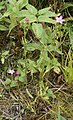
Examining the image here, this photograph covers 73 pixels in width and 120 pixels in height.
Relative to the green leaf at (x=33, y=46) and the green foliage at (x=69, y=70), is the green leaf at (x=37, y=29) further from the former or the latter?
the green foliage at (x=69, y=70)

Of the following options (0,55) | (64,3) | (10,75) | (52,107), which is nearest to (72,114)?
(52,107)

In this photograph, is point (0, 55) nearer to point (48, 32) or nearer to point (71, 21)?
point (48, 32)

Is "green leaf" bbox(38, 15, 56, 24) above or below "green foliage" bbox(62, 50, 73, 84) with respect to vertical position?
above

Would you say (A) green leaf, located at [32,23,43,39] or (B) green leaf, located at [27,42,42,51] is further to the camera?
(B) green leaf, located at [27,42,42,51]

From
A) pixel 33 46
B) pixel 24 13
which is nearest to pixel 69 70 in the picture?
pixel 33 46

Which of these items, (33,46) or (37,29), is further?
(33,46)

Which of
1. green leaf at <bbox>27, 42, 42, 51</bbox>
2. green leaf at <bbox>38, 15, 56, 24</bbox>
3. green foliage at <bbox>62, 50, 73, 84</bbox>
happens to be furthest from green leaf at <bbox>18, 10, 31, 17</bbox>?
green foliage at <bbox>62, 50, 73, 84</bbox>

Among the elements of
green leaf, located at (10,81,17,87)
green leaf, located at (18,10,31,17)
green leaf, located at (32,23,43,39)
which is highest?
green leaf, located at (18,10,31,17)

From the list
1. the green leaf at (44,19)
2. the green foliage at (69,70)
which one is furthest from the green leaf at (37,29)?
the green foliage at (69,70)

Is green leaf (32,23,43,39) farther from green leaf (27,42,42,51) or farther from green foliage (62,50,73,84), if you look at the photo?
green foliage (62,50,73,84)

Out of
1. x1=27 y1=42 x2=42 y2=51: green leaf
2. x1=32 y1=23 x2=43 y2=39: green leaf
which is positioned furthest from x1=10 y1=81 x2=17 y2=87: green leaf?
x1=32 y1=23 x2=43 y2=39: green leaf

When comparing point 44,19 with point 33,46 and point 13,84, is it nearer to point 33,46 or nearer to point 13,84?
point 33,46
